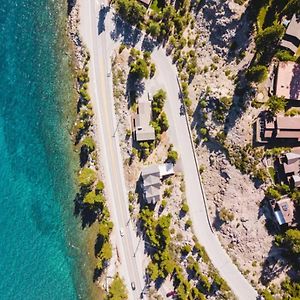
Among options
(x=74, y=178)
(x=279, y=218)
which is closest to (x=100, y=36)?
(x=74, y=178)

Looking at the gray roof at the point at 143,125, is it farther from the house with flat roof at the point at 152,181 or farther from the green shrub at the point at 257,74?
the green shrub at the point at 257,74

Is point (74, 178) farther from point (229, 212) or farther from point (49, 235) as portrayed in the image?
point (229, 212)

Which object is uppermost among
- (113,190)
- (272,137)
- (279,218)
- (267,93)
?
(267,93)

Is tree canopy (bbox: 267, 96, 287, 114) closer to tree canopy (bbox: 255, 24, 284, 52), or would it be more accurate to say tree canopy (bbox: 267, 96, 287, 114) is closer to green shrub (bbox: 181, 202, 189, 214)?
tree canopy (bbox: 255, 24, 284, 52)

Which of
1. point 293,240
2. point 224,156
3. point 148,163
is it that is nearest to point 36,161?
point 148,163

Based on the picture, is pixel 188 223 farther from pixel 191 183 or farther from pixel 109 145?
pixel 109 145

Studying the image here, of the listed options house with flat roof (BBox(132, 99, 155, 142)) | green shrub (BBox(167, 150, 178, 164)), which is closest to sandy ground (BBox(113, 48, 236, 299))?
green shrub (BBox(167, 150, 178, 164))
